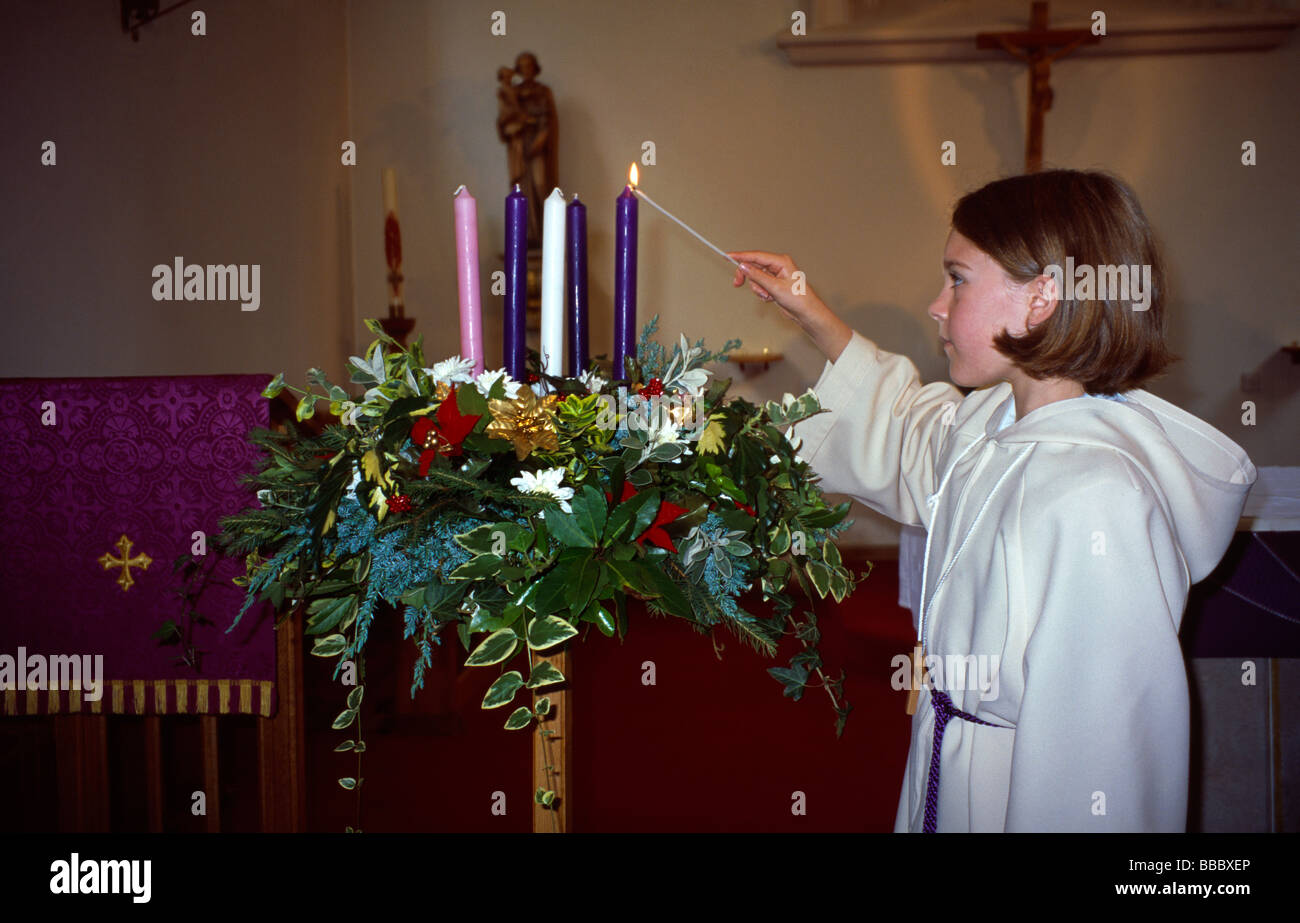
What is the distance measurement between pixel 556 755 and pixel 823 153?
494 centimetres

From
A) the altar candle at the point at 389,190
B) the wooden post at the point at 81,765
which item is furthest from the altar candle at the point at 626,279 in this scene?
the altar candle at the point at 389,190

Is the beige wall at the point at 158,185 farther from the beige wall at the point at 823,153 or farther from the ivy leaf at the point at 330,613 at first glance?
the ivy leaf at the point at 330,613

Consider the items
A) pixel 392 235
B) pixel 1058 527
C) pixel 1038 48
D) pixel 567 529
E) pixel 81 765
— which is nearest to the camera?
pixel 567 529

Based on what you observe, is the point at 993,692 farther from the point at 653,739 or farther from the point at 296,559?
the point at 653,739

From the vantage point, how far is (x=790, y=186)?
17.6 feet

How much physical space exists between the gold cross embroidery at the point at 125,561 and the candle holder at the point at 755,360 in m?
4.30

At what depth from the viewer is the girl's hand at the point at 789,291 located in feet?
4.56

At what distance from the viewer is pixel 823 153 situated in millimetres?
5359

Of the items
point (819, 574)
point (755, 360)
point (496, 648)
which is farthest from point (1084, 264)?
point (755, 360)

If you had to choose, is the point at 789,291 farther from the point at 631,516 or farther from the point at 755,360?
the point at 755,360

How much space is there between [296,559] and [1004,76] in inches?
209

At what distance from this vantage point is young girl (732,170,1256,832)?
3.22ft

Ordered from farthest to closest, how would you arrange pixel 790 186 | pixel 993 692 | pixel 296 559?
pixel 790 186, pixel 993 692, pixel 296 559

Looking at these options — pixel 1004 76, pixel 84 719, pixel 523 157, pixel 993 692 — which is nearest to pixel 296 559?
pixel 84 719
